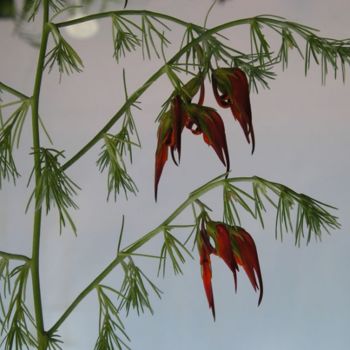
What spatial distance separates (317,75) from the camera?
119cm

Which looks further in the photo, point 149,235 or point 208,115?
point 149,235

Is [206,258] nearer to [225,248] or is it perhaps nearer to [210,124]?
[225,248]

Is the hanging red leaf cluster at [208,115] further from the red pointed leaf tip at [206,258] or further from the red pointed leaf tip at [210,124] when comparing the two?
the red pointed leaf tip at [206,258]

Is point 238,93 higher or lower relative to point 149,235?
higher

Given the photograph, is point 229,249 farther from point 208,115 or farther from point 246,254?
point 208,115

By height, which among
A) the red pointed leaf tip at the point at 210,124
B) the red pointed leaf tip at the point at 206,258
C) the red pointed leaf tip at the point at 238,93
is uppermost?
the red pointed leaf tip at the point at 238,93

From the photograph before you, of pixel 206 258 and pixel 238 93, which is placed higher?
pixel 238 93

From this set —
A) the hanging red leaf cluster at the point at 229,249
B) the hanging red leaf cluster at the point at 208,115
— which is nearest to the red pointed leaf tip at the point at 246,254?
the hanging red leaf cluster at the point at 229,249

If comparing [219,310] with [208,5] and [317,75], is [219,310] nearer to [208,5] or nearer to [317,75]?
[317,75]

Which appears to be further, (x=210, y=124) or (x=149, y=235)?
(x=149, y=235)

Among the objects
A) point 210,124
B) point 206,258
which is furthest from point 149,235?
point 210,124

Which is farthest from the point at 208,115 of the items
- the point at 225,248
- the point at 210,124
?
the point at 225,248

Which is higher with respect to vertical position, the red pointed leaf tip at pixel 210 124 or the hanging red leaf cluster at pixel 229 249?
the red pointed leaf tip at pixel 210 124

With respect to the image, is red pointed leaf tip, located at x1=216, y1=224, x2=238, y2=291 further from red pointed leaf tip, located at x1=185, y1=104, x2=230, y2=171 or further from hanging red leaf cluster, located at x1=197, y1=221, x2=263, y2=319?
red pointed leaf tip, located at x1=185, y1=104, x2=230, y2=171
